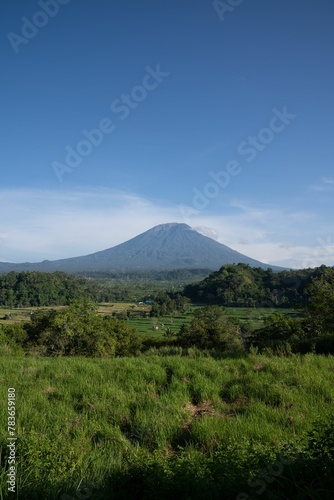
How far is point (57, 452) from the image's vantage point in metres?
3.25

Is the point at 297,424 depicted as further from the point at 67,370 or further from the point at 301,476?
the point at 67,370

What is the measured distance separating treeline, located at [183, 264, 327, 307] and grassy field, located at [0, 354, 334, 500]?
65.6 meters

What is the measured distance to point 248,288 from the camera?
90.5 m

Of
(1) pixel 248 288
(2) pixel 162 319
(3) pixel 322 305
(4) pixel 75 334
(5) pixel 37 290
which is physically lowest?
(2) pixel 162 319

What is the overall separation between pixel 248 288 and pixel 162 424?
89.4 m

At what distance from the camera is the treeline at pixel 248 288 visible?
77.3m

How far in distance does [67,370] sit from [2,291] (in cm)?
10201

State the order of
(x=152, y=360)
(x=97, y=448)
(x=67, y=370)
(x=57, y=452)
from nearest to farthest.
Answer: (x=57, y=452), (x=97, y=448), (x=67, y=370), (x=152, y=360)

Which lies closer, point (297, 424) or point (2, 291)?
point (297, 424)

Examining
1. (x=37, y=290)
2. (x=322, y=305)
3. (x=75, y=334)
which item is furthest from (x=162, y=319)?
(x=322, y=305)

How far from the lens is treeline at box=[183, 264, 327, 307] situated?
77312mm

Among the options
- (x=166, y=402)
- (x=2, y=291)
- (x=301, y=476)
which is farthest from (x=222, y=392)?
(x=2, y=291)

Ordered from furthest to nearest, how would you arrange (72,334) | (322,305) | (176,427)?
(72,334) < (322,305) < (176,427)

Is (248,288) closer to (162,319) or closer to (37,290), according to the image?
(162,319)
